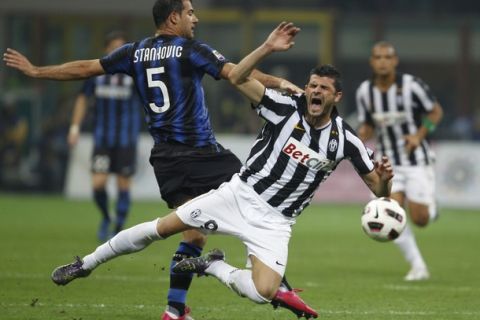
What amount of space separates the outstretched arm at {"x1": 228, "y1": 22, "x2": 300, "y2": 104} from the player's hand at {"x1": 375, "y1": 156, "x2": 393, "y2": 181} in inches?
35.1

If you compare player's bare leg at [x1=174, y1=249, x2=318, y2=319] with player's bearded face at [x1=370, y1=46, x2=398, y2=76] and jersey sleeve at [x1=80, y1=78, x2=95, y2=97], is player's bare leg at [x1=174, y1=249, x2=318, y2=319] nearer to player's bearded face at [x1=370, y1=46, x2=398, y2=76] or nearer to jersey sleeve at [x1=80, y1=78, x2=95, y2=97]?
player's bearded face at [x1=370, y1=46, x2=398, y2=76]

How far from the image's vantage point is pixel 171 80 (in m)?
8.48

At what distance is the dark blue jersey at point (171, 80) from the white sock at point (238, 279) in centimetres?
100

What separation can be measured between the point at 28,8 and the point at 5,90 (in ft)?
8.73

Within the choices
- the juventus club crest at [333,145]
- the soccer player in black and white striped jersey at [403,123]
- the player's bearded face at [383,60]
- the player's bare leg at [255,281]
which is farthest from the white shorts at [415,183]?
the player's bare leg at [255,281]

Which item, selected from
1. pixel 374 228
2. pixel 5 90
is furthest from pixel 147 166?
pixel 374 228

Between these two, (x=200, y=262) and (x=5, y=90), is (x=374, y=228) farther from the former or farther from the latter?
(x=5, y=90)

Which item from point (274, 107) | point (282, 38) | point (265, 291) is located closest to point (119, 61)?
point (274, 107)

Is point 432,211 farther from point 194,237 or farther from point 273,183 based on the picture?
point 273,183

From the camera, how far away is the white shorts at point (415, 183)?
12008mm

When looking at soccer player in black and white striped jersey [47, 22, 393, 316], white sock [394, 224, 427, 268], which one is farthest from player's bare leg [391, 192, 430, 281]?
soccer player in black and white striped jersey [47, 22, 393, 316]

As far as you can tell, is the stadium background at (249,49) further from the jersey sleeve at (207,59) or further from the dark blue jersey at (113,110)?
the jersey sleeve at (207,59)

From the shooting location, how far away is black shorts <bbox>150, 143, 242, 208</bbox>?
8.59m

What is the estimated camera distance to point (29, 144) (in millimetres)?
23812
